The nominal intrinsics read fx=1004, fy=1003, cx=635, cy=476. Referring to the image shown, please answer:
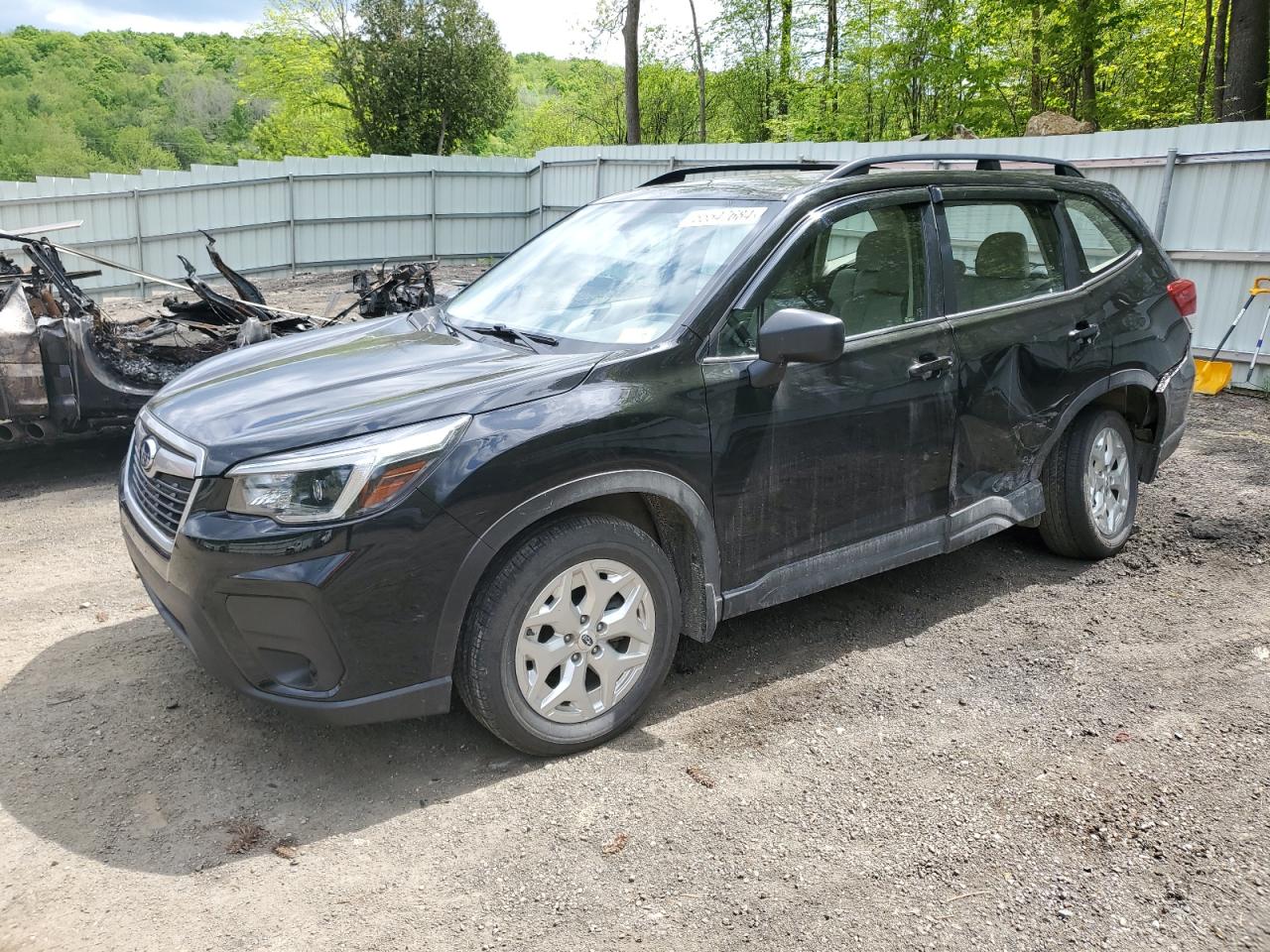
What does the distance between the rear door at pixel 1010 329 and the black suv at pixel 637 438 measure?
0.05 feet

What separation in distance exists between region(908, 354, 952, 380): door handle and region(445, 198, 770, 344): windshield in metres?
0.86

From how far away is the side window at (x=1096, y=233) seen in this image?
4.75 meters

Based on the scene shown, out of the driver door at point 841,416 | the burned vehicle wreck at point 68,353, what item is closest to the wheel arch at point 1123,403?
the driver door at point 841,416

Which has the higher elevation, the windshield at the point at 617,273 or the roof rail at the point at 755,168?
the roof rail at the point at 755,168

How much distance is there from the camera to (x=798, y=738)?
3496 millimetres

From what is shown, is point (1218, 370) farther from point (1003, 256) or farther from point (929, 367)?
point (929, 367)

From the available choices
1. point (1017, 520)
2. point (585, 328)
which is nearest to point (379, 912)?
point (585, 328)

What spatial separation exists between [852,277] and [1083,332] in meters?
1.41

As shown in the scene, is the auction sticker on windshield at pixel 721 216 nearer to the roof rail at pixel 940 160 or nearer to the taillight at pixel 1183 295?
the roof rail at pixel 940 160

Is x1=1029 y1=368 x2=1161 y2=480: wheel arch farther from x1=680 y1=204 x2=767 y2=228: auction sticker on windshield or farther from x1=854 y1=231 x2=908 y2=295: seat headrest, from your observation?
x1=680 y1=204 x2=767 y2=228: auction sticker on windshield

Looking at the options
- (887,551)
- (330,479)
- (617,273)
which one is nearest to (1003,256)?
(887,551)

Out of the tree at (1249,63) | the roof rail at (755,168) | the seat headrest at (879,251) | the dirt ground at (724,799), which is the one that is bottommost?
the dirt ground at (724,799)

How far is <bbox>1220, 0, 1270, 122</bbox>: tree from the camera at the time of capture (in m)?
14.0

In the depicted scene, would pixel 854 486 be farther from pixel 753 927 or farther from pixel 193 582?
pixel 193 582
